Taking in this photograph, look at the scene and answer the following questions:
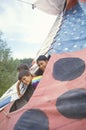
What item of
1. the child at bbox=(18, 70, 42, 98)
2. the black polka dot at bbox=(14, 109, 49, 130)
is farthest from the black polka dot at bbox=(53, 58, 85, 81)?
the black polka dot at bbox=(14, 109, 49, 130)

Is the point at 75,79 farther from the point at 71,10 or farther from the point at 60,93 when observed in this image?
the point at 71,10

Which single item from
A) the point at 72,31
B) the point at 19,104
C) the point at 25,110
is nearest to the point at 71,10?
the point at 72,31

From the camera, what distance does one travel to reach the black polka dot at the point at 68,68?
3881mm

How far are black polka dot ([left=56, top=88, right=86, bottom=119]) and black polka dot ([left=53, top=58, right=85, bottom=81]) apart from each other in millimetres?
317

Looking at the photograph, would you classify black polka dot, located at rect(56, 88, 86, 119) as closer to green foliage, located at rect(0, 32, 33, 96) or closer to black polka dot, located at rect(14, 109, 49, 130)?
black polka dot, located at rect(14, 109, 49, 130)

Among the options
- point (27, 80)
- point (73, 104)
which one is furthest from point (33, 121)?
point (27, 80)

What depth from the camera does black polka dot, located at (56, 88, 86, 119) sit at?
338 centimetres

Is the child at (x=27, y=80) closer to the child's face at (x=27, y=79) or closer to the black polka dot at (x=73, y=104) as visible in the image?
the child's face at (x=27, y=79)

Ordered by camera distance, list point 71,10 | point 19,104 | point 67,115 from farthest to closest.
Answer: point 71,10 < point 19,104 < point 67,115

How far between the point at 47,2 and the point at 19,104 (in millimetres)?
3563

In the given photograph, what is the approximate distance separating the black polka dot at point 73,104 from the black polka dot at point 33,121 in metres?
0.20

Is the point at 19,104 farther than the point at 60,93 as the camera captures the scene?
Yes

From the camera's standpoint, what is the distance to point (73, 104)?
345 cm

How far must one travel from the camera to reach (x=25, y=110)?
3.72 m
